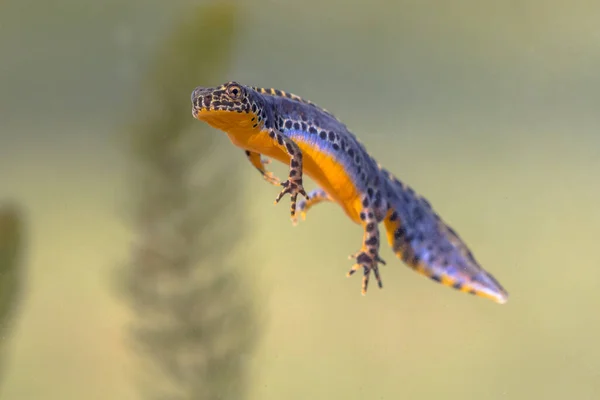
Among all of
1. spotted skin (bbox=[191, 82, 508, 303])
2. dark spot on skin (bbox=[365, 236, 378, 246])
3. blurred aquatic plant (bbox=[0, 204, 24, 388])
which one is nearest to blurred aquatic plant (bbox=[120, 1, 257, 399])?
blurred aquatic plant (bbox=[0, 204, 24, 388])

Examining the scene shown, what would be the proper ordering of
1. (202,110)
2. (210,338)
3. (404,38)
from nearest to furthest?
(202,110) < (210,338) < (404,38)

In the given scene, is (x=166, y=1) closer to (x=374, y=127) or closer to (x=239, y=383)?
(x=374, y=127)

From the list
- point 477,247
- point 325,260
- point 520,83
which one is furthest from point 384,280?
point 520,83

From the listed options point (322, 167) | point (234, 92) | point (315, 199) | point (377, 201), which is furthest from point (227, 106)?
point (315, 199)

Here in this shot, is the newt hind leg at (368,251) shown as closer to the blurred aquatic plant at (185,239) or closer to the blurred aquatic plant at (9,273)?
the blurred aquatic plant at (185,239)

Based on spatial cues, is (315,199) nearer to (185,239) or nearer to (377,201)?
(377,201)

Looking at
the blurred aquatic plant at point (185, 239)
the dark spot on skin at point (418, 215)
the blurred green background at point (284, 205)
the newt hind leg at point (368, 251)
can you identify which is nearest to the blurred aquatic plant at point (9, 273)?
the blurred green background at point (284, 205)
